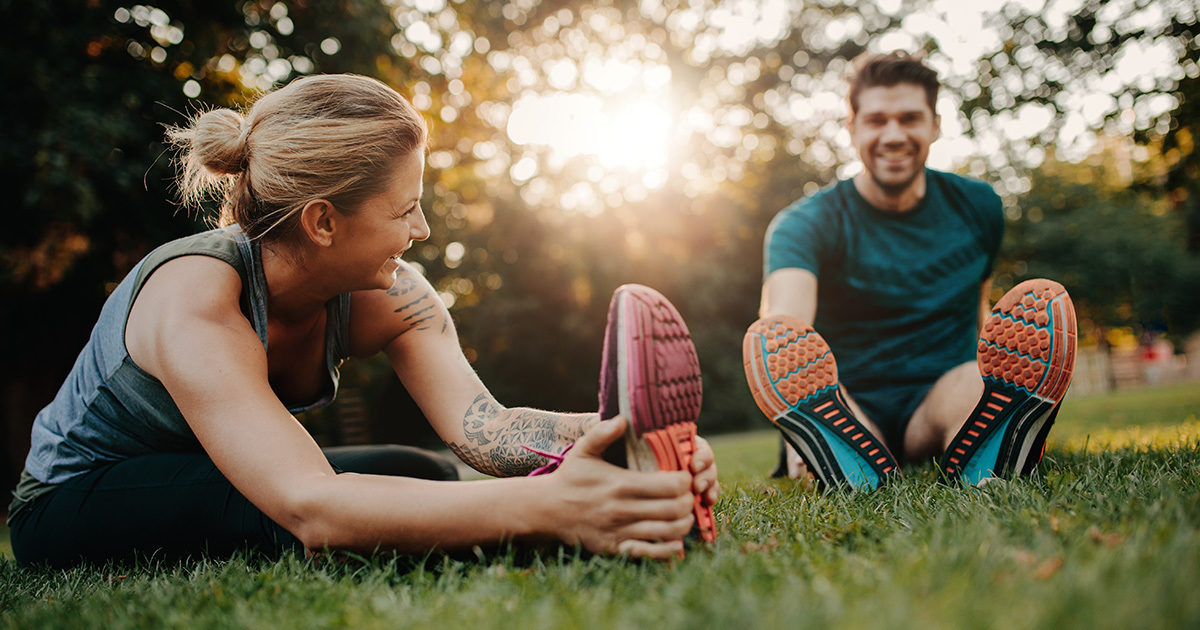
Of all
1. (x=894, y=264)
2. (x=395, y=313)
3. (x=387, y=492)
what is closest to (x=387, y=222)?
(x=395, y=313)

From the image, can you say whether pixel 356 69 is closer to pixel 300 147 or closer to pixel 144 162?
pixel 144 162

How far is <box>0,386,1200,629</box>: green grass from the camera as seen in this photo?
1005 millimetres

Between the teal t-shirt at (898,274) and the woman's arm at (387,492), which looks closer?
the woman's arm at (387,492)

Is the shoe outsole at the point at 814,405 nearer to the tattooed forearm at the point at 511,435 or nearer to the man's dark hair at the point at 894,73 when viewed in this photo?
the tattooed forearm at the point at 511,435

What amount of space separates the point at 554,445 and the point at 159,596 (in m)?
1.01

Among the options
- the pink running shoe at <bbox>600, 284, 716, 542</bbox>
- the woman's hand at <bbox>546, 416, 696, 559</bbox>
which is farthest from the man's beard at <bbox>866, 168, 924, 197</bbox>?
the woman's hand at <bbox>546, 416, 696, 559</bbox>

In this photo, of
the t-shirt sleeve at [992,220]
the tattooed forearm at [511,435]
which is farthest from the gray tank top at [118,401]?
the t-shirt sleeve at [992,220]

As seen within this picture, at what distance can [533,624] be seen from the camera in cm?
112

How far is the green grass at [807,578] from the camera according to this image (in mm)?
1005

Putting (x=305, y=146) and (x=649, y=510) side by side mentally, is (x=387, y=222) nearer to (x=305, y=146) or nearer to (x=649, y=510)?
(x=305, y=146)

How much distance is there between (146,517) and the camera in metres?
1.99

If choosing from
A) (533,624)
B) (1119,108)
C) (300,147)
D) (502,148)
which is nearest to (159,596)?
(533,624)

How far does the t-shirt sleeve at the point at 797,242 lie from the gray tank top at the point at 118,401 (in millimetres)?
2011

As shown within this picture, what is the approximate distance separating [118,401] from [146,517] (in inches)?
12.8
